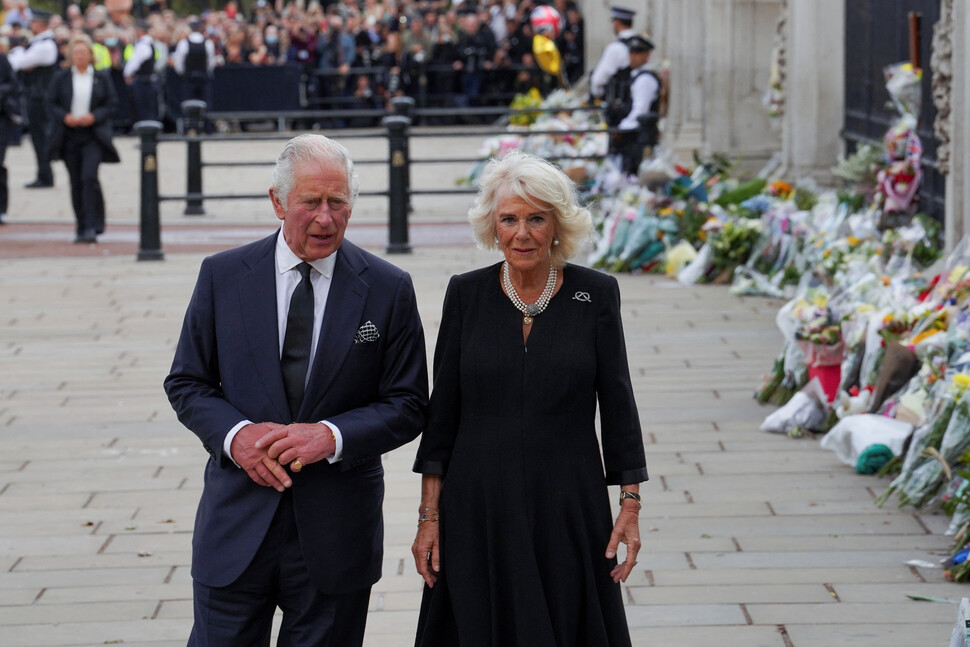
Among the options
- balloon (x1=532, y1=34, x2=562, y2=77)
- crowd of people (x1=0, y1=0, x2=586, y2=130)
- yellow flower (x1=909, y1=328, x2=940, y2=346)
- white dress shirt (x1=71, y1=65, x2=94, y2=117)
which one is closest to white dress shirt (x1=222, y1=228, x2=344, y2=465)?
yellow flower (x1=909, y1=328, x2=940, y2=346)

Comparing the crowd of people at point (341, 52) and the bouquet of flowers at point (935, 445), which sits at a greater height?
the crowd of people at point (341, 52)

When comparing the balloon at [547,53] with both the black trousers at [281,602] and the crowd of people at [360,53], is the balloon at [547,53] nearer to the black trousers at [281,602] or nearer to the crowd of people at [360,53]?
the crowd of people at [360,53]

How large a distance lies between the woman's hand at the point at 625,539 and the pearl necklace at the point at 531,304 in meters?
0.50

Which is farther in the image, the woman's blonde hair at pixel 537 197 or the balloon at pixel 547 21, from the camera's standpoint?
the balloon at pixel 547 21

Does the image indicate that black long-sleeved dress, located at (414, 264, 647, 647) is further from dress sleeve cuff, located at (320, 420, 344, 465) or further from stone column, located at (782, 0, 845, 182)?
stone column, located at (782, 0, 845, 182)

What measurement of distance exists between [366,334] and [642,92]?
11.2 m

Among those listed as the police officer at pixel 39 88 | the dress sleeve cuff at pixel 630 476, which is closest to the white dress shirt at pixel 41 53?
the police officer at pixel 39 88

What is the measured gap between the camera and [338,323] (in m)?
3.52

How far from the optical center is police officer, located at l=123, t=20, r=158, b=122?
1145 inches

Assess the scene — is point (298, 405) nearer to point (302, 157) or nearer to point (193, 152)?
point (302, 157)

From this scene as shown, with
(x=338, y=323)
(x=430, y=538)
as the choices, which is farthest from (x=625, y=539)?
(x=338, y=323)

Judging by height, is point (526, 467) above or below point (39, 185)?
below

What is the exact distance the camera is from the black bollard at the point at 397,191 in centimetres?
1318

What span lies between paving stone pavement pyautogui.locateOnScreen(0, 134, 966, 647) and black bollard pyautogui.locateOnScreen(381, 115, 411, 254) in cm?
261
